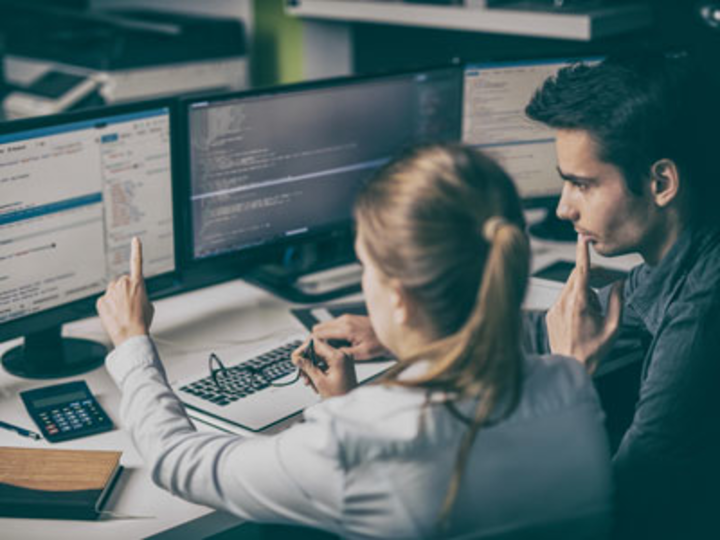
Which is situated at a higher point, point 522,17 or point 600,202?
point 522,17

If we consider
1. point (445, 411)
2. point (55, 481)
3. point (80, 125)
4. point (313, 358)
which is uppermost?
point (80, 125)

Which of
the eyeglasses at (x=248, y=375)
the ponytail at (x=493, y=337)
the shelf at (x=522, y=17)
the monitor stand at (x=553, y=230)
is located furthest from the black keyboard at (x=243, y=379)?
the shelf at (x=522, y=17)

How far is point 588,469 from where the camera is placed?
3.70 feet

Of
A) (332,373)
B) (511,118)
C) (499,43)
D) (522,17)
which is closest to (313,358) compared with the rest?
(332,373)

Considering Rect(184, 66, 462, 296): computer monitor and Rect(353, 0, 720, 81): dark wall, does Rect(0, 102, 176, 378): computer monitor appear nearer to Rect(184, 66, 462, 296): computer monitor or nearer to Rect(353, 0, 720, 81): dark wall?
Rect(184, 66, 462, 296): computer monitor

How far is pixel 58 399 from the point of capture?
5.49 ft

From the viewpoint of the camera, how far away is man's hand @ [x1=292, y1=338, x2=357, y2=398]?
1.50 m

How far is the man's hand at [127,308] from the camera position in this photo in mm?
1415

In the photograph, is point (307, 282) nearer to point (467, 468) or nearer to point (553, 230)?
point (553, 230)

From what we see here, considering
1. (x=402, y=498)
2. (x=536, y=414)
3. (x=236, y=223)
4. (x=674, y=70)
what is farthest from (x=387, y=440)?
(x=236, y=223)

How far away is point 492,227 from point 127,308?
62cm

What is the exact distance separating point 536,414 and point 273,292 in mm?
1151

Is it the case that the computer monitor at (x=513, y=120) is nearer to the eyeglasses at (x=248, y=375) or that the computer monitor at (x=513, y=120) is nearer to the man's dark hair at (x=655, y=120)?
the man's dark hair at (x=655, y=120)

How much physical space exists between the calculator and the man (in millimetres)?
439
